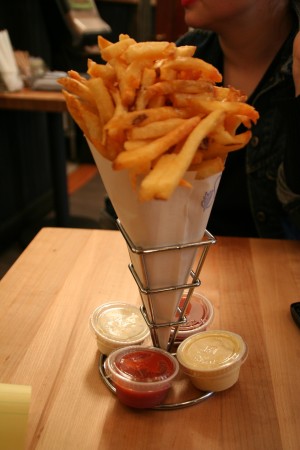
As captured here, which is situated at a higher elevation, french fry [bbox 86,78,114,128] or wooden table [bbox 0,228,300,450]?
french fry [bbox 86,78,114,128]

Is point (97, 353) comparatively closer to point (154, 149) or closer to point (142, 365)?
point (142, 365)

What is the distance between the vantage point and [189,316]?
95 cm

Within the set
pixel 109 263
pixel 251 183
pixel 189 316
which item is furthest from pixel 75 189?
pixel 189 316

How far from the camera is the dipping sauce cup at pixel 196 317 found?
90cm

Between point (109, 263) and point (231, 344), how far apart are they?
484mm

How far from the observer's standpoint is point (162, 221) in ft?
2.31

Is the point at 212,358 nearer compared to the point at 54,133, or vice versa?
the point at 212,358

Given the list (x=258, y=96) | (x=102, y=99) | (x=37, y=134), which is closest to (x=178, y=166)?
(x=102, y=99)

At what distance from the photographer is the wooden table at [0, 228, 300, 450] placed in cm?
71

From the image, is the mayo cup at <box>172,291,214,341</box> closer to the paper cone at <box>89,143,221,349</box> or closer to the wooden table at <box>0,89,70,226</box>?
the paper cone at <box>89,143,221,349</box>

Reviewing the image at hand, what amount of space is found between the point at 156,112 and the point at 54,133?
282cm

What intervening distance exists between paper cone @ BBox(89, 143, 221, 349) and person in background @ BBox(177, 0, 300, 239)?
78 centimetres

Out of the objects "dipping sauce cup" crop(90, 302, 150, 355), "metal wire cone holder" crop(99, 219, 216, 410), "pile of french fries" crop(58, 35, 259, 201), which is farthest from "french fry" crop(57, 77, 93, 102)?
"dipping sauce cup" crop(90, 302, 150, 355)

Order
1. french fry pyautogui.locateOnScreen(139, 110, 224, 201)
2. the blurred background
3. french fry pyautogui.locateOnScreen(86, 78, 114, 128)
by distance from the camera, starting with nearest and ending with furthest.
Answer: french fry pyautogui.locateOnScreen(139, 110, 224, 201) → french fry pyautogui.locateOnScreen(86, 78, 114, 128) → the blurred background
